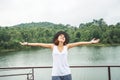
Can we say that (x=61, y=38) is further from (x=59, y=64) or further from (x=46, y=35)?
(x=46, y=35)

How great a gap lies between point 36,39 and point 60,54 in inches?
2225

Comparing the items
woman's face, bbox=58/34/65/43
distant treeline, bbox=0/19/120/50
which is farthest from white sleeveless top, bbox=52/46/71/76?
distant treeline, bbox=0/19/120/50

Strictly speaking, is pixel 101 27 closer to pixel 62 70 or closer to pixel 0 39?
pixel 0 39

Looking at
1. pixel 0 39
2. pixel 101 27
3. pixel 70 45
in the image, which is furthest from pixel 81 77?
pixel 101 27

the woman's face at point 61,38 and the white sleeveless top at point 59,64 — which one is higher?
the woman's face at point 61,38

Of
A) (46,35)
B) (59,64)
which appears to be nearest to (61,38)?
(59,64)

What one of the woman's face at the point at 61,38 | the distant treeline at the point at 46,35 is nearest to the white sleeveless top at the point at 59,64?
the woman's face at the point at 61,38

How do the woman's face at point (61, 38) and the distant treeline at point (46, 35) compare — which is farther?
the distant treeline at point (46, 35)

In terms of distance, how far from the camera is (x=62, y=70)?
2.55 meters

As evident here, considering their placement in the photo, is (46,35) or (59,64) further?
(46,35)

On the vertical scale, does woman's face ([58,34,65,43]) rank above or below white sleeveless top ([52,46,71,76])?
above

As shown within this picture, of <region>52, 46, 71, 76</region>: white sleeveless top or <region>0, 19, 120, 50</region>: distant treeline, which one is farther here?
<region>0, 19, 120, 50</region>: distant treeline

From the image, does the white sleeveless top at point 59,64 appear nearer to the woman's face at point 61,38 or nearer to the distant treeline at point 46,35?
the woman's face at point 61,38

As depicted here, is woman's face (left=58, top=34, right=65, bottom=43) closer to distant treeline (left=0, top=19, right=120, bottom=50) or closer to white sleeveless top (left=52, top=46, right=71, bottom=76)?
white sleeveless top (left=52, top=46, right=71, bottom=76)
